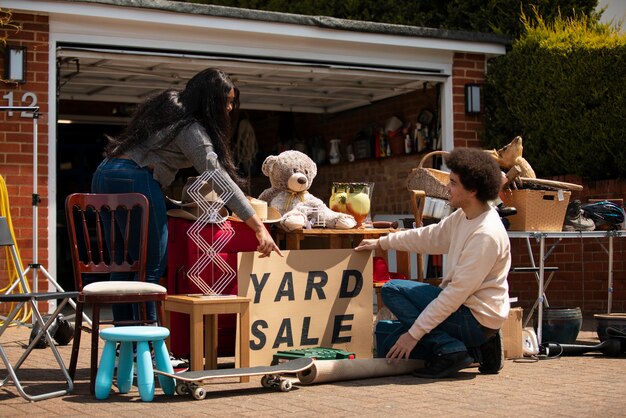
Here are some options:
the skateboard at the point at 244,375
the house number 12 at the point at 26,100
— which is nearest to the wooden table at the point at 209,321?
the skateboard at the point at 244,375

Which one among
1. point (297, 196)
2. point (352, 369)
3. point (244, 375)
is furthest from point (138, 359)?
point (297, 196)

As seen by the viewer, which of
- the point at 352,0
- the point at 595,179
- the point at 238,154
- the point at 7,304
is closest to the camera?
the point at 7,304

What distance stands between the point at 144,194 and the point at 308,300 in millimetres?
1205

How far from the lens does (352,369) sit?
18.7 feet

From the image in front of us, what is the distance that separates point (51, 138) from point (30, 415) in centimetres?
490

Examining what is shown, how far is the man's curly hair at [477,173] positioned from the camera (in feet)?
19.0

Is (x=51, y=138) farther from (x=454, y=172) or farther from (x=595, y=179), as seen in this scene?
(x=595, y=179)

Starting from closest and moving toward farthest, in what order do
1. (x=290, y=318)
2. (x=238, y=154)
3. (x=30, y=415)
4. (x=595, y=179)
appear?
(x=30, y=415)
(x=290, y=318)
(x=595, y=179)
(x=238, y=154)

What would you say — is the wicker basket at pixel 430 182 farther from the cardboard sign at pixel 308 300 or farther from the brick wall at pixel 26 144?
the brick wall at pixel 26 144

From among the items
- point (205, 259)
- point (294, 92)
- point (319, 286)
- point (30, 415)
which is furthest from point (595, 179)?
point (30, 415)

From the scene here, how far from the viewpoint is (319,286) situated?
6.21m

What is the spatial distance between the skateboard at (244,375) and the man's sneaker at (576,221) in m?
2.83

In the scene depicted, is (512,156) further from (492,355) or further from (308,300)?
(308,300)

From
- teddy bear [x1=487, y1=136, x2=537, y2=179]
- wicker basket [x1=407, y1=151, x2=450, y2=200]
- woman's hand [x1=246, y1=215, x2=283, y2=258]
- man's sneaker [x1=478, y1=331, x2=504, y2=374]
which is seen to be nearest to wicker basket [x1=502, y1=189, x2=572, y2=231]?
teddy bear [x1=487, y1=136, x2=537, y2=179]
